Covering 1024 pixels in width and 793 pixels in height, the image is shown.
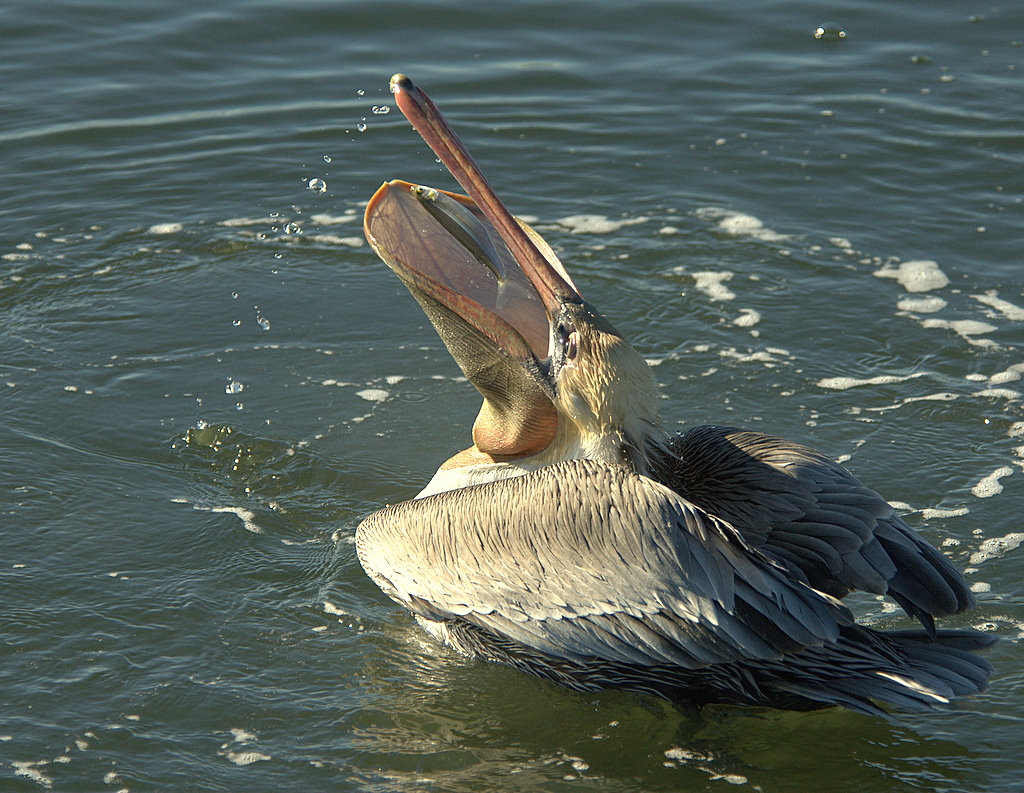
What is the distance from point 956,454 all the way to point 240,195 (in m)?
4.22

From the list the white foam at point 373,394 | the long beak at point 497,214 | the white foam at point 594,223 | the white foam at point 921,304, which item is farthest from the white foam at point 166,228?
the white foam at point 921,304

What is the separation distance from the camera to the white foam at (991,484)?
4770 millimetres

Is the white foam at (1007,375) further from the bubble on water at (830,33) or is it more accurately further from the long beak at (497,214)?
the bubble on water at (830,33)

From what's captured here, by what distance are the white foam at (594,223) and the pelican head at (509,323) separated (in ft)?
8.91

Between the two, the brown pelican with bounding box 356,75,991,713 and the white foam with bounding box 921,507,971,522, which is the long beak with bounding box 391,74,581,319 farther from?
the white foam with bounding box 921,507,971,522

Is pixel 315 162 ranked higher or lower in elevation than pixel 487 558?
higher

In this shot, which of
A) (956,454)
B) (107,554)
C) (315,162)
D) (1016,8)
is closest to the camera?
(107,554)

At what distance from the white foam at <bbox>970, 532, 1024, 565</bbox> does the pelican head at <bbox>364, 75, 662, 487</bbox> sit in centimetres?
150

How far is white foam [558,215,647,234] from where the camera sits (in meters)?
6.73

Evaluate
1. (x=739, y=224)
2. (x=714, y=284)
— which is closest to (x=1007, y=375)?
(x=714, y=284)

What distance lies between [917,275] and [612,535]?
3556mm

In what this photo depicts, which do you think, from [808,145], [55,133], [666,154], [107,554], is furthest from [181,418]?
[808,145]

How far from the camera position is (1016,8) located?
30.3ft

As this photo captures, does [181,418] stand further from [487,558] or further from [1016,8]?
[1016,8]
